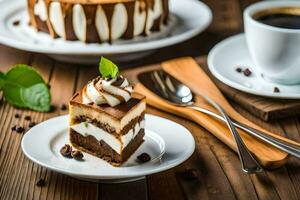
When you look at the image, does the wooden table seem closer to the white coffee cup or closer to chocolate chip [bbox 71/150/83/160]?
chocolate chip [bbox 71/150/83/160]

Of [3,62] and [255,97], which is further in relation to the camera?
[3,62]

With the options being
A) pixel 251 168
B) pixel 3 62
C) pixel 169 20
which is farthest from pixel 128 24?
pixel 251 168

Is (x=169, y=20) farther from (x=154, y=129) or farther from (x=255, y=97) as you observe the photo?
(x=154, y=129)

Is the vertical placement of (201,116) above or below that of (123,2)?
below

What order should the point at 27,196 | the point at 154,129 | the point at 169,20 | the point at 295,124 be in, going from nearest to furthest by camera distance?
the point at 27,196 < the point at 154,129 < the point at 295,124 < the point at 169,20

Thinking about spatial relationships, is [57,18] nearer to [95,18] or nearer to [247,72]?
[95,18]

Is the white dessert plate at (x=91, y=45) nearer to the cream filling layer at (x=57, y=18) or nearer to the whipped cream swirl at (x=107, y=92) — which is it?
the cream filling layer at (x=57, y=18)

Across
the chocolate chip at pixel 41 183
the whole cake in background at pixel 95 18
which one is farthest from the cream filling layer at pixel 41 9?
the chocolate chip at pixel 41 183

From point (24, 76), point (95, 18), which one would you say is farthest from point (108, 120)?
point (95, 18)

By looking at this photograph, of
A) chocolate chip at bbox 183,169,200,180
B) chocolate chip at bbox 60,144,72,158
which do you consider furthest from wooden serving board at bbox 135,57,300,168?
chocolate chip at bbox 60,144,72,158
